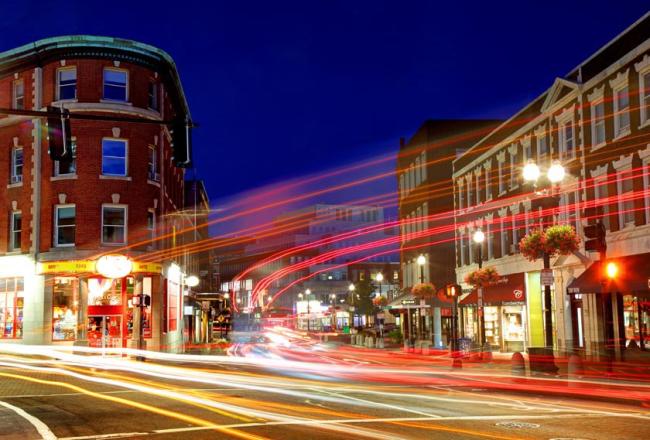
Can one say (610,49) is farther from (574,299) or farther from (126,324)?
(126,324)

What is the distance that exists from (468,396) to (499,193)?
85.3 feet

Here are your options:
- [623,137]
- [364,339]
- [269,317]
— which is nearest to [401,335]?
[364,339]

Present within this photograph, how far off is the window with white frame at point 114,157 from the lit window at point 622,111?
26.4 metres

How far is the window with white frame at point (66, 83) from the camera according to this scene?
4169 centimetres

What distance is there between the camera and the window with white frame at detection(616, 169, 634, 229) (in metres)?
28.5

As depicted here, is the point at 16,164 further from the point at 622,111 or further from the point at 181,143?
the point at 181,143

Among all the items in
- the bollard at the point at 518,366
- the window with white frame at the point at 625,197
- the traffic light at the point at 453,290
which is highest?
the window with white frame at the point at 625,197

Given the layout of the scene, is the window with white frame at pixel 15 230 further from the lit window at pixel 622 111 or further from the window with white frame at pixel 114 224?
the lit window at pixel 622 111

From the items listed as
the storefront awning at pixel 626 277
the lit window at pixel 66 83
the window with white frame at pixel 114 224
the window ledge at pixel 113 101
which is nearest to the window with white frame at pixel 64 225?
the window with white frame at pixel 114 224

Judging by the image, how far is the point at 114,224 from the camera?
42062 mm

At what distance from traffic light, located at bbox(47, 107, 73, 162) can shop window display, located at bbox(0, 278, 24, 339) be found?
102 feet

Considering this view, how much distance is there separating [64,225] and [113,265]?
579 centimetres

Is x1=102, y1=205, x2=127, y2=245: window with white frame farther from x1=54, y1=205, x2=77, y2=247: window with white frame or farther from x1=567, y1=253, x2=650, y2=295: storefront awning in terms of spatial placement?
x1=567, y1=253, x2=650, y2=295: storefront awning

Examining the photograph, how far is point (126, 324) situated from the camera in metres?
41.6
